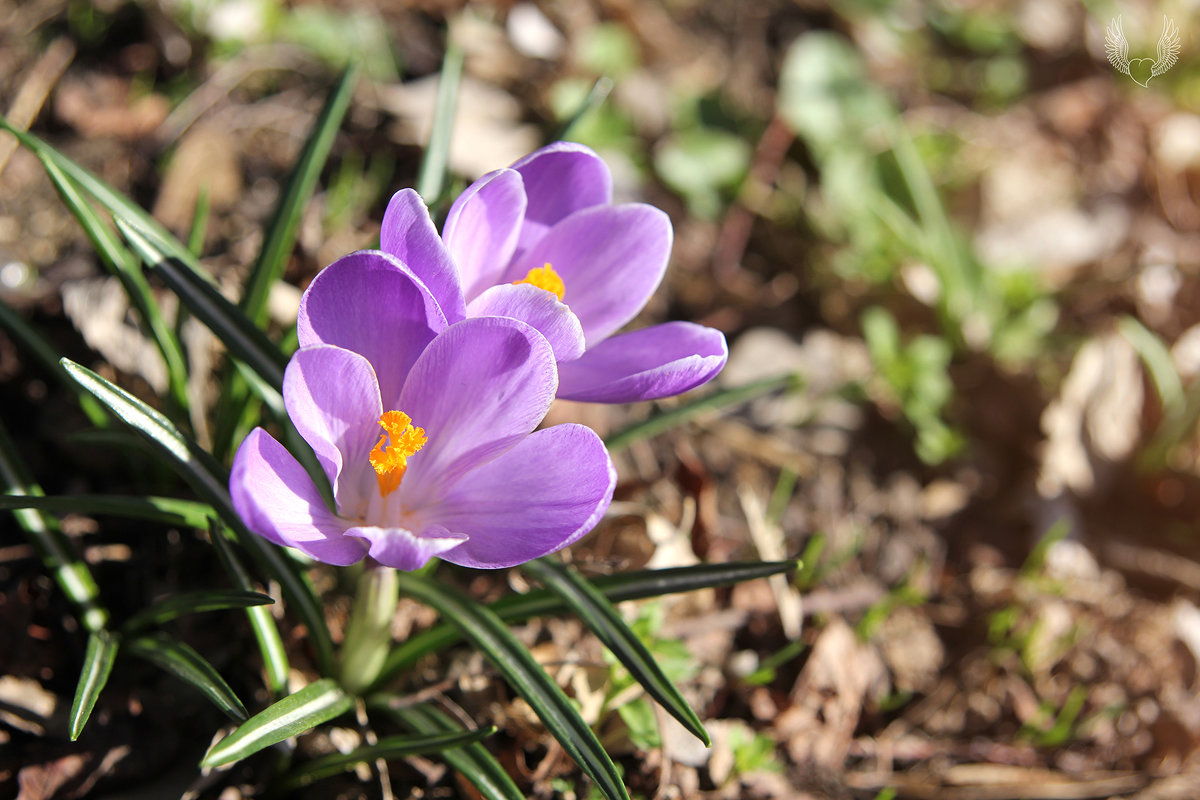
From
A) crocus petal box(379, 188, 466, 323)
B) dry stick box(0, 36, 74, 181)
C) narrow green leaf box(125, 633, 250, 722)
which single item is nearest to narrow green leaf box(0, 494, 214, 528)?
narrow green leaf box(125, 633, 250, 722)

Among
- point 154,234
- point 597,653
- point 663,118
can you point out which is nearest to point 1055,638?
point 597,653

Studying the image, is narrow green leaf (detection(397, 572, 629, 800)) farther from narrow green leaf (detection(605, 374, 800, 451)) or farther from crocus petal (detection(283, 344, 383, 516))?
narrow green leaf (detection(605, 374, 800, 451))

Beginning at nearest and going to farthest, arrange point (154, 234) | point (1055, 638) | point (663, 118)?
point (154, 234), point (1055, 638), point (663, 118)

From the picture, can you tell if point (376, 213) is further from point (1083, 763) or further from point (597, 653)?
point (1083, 763)

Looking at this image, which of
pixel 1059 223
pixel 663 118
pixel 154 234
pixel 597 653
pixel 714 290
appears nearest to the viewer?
pixel 154 234

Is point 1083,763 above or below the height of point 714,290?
below

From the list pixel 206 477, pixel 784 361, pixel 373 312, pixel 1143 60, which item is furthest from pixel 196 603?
pixel 1143 60

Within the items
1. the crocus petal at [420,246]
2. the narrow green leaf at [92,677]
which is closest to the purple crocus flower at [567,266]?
the crocus petal at [420,246]
